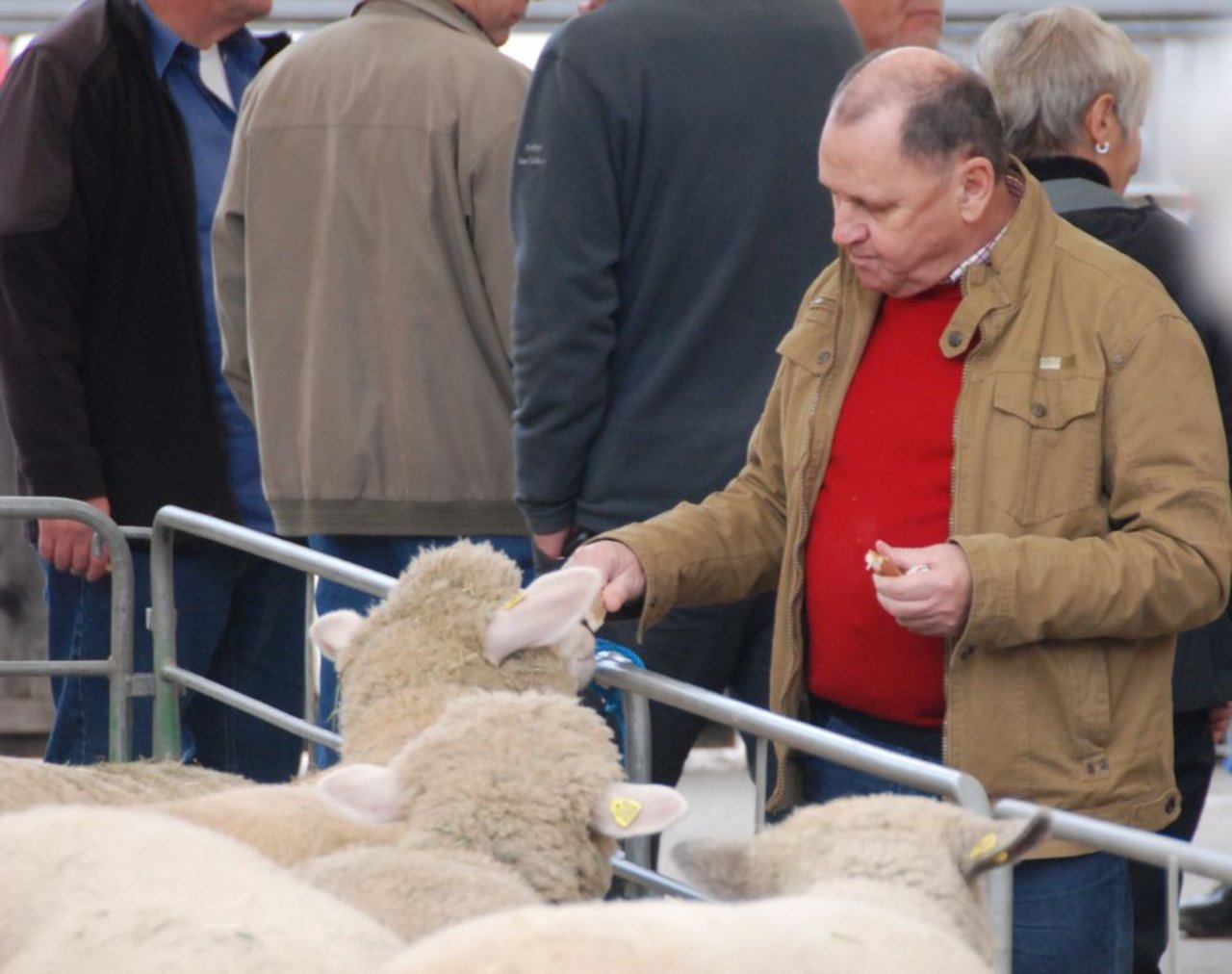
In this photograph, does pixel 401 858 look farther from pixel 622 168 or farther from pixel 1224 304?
pixel 1224 304

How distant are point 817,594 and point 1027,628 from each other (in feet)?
1.11

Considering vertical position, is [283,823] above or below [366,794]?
below

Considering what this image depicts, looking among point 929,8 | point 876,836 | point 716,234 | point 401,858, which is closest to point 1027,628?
point 876,836

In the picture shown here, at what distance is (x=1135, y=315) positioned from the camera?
2.32 meters

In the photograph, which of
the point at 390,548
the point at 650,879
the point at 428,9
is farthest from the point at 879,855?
the point at 428,9

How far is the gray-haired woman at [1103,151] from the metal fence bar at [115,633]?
1.59 meters

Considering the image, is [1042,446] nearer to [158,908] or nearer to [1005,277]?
[1005,277]

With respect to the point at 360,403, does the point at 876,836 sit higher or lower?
higher

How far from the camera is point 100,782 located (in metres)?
2.59

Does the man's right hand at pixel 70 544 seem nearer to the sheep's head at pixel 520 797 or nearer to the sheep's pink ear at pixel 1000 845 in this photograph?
the sheep's head at pixel 520 797

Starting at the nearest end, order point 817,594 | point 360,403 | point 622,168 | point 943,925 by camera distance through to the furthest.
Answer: point 943,925 → point 817,594 → point 622,168 → point 360,403

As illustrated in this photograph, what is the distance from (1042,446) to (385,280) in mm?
1589

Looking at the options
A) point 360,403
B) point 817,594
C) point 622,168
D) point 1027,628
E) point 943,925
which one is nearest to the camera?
point 943,925

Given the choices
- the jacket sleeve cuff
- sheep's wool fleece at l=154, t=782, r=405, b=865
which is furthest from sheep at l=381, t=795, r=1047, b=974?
the jacket sleeve cuff
